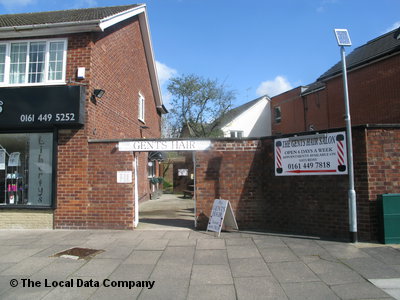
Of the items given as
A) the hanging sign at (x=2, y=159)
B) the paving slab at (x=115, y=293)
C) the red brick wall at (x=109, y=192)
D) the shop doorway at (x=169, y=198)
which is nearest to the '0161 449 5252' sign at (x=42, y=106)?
the hanging sign at (x=2, y=159)

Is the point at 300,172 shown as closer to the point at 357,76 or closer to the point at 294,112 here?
the point at 357,76

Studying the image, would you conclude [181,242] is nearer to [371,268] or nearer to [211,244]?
[211,244]

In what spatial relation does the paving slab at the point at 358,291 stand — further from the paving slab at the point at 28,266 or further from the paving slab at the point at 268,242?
the paving slab at the point at 28,266

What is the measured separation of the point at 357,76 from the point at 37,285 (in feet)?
57.2

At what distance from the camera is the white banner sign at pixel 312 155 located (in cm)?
744

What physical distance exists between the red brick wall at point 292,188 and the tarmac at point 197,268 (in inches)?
22.4

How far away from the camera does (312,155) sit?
7.83 metres

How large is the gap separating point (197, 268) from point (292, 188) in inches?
152

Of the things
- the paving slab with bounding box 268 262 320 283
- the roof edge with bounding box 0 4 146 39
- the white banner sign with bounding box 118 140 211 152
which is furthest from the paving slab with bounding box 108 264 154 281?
the roof edge with bounding box 0 4 146 39

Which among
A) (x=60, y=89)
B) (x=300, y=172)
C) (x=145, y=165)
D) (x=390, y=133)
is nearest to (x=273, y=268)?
(x=300, y=172)

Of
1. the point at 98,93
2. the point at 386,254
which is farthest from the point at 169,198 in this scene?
the point at 386,254

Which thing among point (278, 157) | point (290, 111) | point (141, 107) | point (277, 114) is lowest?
point (278, 157)

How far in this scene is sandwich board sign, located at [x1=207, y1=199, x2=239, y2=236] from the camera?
8055mm

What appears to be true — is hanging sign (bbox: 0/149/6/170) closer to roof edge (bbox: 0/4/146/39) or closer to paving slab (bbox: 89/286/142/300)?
roof edge (bbox: 0/4/146/39)
